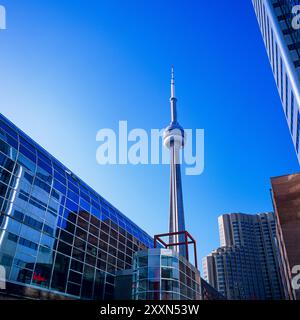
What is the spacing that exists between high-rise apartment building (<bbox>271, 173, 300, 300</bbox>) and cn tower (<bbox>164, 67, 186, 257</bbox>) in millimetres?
46136

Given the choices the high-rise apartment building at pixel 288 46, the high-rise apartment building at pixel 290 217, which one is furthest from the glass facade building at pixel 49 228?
the high-rise apartment building at pixel 290 217

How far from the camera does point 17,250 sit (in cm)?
2383

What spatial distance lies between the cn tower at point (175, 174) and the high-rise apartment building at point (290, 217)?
46.1m

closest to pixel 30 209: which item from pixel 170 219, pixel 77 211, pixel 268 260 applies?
pixel 77 211

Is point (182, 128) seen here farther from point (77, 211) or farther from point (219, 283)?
point (77, 211)

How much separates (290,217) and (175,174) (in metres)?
60.5

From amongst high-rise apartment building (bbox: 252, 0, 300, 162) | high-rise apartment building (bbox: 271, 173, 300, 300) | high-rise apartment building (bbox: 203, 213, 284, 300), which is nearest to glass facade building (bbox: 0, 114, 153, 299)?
high-rise apartment building (bbox: 252, 0, 300, 162)

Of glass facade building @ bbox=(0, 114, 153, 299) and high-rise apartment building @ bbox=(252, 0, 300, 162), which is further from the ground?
high-rise apartment building @ bbox=(252, 0, 300, 162)

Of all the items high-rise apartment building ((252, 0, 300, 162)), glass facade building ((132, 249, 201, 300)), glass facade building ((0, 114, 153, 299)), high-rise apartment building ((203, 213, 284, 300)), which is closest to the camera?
glass facade building ((0, 114, 153, 299))

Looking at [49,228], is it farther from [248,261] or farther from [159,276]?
[248,261]

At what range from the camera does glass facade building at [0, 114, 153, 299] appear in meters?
23.9

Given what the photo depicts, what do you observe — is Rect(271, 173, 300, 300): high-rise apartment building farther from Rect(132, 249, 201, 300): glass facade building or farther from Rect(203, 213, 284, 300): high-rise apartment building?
Rect(203, 213, 284, 300): high-rise apartment building

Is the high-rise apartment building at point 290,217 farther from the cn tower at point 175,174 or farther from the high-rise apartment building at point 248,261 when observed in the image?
the high-rise apartment building at point 248,261

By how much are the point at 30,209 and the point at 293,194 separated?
4659cm
